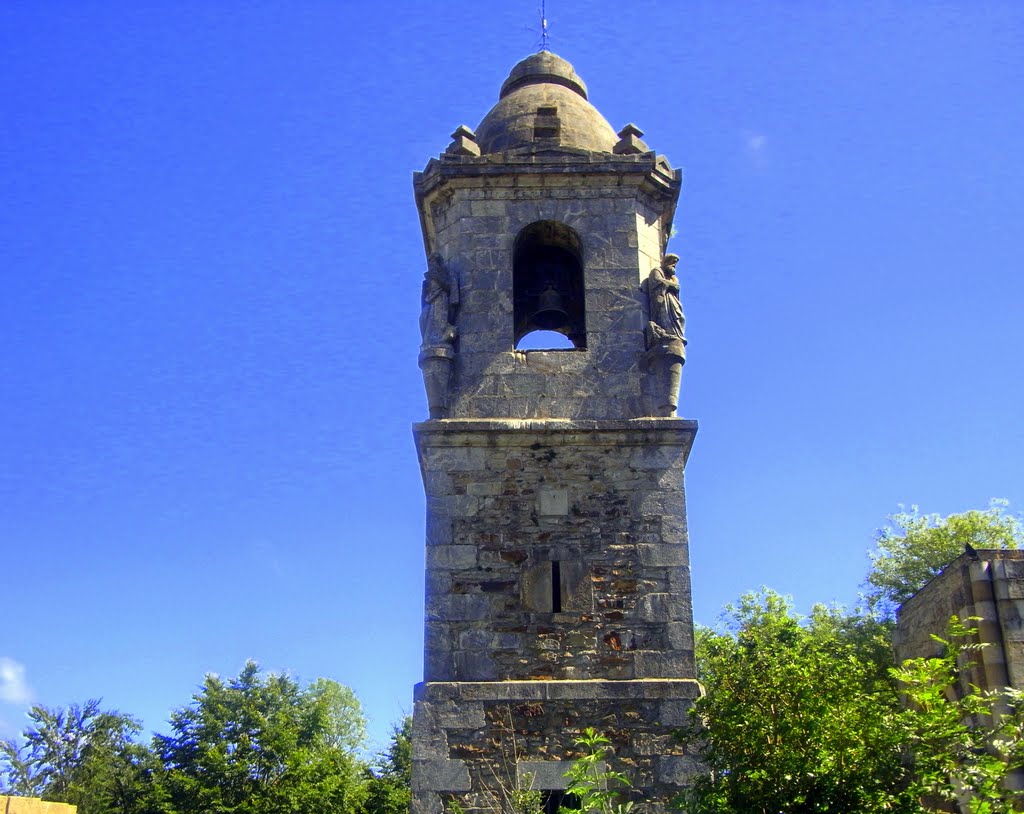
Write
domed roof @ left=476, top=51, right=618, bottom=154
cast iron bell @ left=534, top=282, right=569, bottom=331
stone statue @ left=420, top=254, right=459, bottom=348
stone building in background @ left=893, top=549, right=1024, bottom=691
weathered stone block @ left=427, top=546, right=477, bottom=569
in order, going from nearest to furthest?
stone building in background @ left=893, top=549, right=1024, bottom=691, weathered stone block @ left=427, top=546, right=477, bottom=569, stone statue @ left=420, top=254, right=459, bottom=348, domed roof @ left=476, top=51, right=618, bottom=154, cast iron bell @ left=534, top=282, right=569, bottom=331

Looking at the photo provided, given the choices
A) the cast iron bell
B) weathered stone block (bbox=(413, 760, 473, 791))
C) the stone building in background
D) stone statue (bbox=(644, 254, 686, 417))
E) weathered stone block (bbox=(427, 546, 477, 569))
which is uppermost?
the cast iron bell

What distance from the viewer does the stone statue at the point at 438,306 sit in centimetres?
1131

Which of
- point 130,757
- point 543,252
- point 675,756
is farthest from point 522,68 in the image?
point 130,757

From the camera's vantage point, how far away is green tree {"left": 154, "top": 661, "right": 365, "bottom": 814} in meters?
19.2

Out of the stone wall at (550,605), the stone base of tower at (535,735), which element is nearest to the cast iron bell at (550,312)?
the stone wall at (550,605)

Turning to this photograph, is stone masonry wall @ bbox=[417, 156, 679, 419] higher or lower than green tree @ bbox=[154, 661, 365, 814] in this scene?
higher

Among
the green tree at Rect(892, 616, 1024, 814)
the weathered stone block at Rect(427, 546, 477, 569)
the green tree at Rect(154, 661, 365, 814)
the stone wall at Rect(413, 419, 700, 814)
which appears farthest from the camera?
the green tree at Rect(154, 661, 365, 814)

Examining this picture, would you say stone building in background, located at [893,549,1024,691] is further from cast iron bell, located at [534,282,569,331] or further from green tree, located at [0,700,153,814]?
green tree, located at [0,700,153,814]

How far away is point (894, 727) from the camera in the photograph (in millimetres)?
7270

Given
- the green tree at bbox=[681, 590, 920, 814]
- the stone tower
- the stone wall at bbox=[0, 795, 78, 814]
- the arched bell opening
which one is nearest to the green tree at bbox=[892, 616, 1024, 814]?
the green tree at bbox=[681, 590, 920, 814]

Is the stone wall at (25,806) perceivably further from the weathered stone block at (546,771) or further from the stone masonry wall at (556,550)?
the weathered stone block at (546,771)

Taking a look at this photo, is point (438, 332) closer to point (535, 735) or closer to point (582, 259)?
point (582, 259)

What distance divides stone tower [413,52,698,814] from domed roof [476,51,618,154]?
1.4 inches

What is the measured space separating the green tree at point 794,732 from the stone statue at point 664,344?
106 inches
